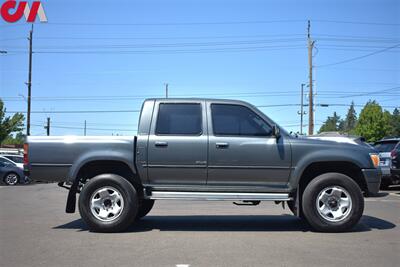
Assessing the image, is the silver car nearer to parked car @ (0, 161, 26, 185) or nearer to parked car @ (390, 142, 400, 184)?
parked car @ (0, 161, 26, 185)

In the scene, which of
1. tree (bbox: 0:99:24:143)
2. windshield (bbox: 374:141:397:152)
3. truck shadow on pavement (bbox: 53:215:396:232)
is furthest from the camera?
tree (bbox: 0:99:24:143)

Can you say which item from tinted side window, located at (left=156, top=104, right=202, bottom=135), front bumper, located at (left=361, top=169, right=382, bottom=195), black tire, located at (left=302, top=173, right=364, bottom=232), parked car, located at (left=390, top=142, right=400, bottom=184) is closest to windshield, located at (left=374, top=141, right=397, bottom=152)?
parked car, located at (left=390, top=142, right=400, bottom=184)

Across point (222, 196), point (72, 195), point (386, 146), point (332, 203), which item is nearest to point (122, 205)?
point (72, 195)

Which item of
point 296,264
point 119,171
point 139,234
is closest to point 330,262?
point 296,264

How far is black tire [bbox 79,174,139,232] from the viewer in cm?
754

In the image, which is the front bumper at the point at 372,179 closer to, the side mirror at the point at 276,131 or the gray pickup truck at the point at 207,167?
the gray pickup truck at the point at 207,167

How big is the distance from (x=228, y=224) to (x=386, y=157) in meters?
9.43

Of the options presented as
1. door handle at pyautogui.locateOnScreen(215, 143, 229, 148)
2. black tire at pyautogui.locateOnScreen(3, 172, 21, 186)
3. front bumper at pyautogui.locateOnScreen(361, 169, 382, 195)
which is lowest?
black tire at pyautogui.locateOnScreen(3, 172, 21, 186)

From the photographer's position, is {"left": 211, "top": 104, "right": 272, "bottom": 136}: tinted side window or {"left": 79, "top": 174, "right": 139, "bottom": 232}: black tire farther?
{"left": 211, "top": 104, "right": 272, "bottom": 136}: tinted side window

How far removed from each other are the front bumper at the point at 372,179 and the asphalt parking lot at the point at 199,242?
0.68 m

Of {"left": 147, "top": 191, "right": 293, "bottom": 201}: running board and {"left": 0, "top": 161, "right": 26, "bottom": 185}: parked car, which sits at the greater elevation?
{"left": 147, "top": 191, "right": 293, "bottom": 201}: running board

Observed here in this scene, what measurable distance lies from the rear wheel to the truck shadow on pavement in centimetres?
1435

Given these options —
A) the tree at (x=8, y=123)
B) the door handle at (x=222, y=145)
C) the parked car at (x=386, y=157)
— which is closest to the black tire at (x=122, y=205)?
the door handle at (x=222, y=145)

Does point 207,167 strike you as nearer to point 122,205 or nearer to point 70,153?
point 122,205
